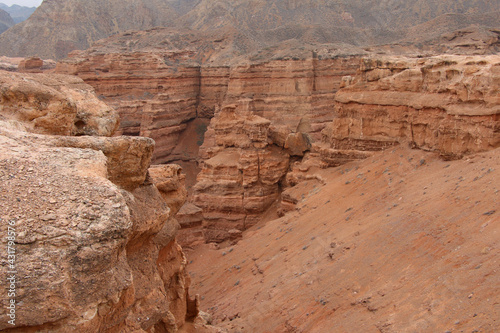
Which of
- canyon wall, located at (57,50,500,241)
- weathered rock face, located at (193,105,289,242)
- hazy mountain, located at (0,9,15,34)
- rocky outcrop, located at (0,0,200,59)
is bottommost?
weathered rock face, located at (193,105,289,242)

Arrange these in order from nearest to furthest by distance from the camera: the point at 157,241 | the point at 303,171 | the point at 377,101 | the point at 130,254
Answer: the point at 130,254
the point at 157,241
the point at 377,101
the point at 303,171

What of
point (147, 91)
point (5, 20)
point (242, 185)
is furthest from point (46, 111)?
point (5, 20)

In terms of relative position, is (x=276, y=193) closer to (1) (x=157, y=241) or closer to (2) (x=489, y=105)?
(2) (x=489, y=105)

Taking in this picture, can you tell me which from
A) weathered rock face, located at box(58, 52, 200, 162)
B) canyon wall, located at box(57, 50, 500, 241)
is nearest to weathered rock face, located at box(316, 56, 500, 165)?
canyon wall, located at box(57, 50, 500, 241)

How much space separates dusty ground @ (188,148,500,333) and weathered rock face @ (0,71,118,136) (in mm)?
5164

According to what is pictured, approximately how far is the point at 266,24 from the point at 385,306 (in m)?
52.9

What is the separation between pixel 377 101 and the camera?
1474 centimetres

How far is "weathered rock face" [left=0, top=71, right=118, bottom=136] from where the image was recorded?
19.7ft

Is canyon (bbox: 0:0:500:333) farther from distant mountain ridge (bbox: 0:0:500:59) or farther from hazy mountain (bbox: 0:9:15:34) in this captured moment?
hazy mountain (bbox: 0:9:15:34)

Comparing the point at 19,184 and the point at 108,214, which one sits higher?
the point at 19,184

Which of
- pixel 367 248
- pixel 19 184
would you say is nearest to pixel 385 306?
pixel 367 248

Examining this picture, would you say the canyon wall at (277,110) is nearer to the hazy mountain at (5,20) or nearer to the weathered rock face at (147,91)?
the weathered rock face at (147,91)

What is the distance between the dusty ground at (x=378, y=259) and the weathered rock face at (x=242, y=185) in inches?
128

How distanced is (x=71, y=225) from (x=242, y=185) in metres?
14.3
